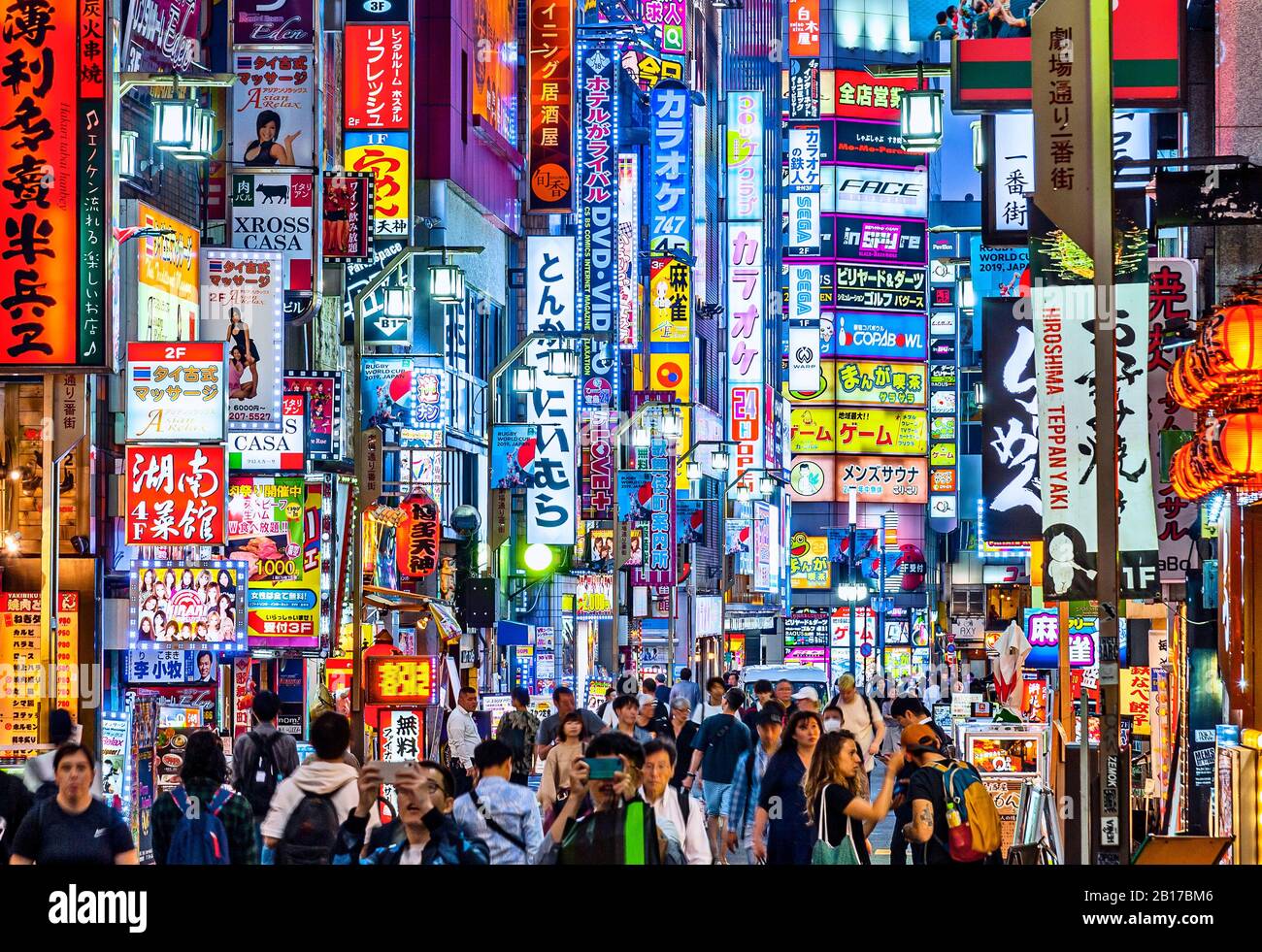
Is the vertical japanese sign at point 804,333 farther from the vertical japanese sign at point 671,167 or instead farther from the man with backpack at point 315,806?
Answer: the man with backpack at point 315,806

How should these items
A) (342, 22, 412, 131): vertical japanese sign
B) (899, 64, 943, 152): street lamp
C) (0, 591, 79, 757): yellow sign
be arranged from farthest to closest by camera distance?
(342, 22, 412, 131): vertical japanese sign, (0, 591, 79, 757): yellow sign, (899, 64, 943, 152): street lamp

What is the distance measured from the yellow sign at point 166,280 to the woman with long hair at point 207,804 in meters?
12.6

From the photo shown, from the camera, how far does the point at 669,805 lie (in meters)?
11.9

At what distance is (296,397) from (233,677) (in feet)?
15.4

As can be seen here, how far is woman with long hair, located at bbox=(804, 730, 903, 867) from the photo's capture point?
42.1 feet

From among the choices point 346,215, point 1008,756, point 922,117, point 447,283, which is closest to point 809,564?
point 447,283

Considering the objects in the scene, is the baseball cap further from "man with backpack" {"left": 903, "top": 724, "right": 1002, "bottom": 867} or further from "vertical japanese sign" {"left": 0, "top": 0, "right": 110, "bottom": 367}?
"vertical japanese sign" {"left": 0, "top": 0, "right": 110, "bottom": 367}

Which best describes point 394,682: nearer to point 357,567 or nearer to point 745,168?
point 357,567

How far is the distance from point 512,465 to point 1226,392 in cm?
2970

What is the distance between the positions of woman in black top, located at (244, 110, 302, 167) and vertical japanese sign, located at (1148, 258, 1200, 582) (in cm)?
1525

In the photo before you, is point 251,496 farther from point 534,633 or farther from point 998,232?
point 534,633

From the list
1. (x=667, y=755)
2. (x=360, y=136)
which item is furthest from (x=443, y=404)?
(x=667, y=755)

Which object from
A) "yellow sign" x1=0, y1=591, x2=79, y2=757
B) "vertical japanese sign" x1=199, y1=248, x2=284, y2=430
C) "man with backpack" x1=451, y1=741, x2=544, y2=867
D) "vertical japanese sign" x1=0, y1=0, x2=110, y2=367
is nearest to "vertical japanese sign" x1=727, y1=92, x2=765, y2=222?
"vertical japanese sign" x1=199, y1=248, x2=284, y2=430

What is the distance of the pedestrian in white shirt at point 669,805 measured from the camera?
37.3 feet
